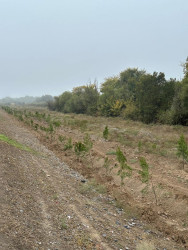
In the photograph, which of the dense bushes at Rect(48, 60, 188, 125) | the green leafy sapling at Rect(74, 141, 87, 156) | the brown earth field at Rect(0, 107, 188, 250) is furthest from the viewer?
the dense bushes at Rect(48, 60, 188, 125)

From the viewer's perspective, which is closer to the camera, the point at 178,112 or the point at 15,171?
the point at 15,171

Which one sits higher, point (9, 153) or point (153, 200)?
point (9, 153)

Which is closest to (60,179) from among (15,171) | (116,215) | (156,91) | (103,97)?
(15,171)

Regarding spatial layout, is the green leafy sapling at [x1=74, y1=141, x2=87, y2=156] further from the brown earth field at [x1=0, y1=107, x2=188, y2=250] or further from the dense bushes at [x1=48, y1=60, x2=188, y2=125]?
the dense bushes at [x1=48, y1=60, x2=188, y2=125]

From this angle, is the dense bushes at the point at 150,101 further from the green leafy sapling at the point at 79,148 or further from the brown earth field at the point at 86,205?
the green leafy sapling at the point at 79,148

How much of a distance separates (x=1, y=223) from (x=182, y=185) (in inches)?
286

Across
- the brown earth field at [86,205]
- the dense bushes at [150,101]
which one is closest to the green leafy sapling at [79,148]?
the brown earth field at [86,205]

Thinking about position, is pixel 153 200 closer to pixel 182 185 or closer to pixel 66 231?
pixel 182 185

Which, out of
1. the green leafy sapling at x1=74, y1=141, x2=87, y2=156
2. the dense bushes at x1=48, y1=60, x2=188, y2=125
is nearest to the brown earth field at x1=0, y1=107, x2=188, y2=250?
the green leafy sapling at x1=74, y1=141, x2=87, y2=156

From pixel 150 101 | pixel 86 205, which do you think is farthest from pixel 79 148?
pixel 150 101

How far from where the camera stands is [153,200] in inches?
321

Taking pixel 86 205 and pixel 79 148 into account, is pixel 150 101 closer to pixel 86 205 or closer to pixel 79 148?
pixel 79 148

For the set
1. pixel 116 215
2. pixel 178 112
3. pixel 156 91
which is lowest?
pixel 116 215

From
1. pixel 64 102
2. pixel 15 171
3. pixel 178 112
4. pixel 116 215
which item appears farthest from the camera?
pixel 64 102
